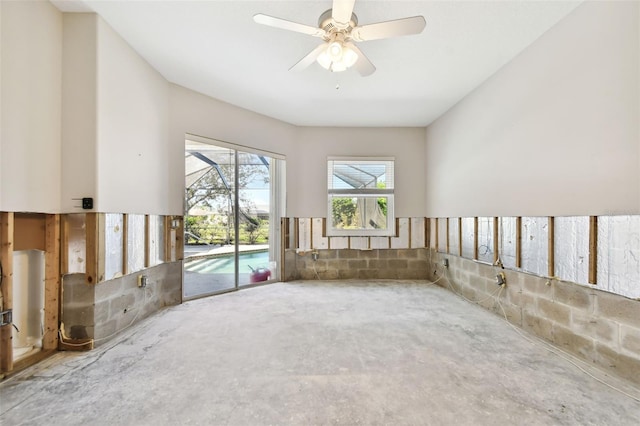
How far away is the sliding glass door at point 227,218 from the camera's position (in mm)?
4000

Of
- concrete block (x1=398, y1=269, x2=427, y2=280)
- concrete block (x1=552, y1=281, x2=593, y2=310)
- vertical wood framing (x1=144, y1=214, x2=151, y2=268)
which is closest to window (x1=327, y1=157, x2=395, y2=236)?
concrete block (x1=398, y1=269, x2=427, y2=280)

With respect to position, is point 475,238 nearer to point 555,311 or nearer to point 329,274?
point 555,311

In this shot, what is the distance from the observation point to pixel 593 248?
2.16 m

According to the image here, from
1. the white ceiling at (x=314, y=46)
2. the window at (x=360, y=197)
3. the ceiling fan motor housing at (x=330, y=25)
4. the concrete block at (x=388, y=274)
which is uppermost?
the white ceiling at (x=314, y=46)

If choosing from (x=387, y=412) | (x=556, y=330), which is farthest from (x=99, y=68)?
(x=556, y=330)

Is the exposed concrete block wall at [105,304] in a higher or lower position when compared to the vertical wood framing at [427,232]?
lower

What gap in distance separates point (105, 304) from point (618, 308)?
4.42 metres

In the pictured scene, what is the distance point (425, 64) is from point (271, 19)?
1988 millimetres

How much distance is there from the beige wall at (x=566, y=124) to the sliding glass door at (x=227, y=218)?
3.40m

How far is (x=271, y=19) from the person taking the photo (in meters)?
1.90

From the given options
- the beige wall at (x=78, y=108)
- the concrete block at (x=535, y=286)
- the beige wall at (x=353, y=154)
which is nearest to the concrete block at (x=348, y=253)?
the beige wall at (x=353, y=154)

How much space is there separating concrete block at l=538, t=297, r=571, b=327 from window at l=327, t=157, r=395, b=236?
2.71 m

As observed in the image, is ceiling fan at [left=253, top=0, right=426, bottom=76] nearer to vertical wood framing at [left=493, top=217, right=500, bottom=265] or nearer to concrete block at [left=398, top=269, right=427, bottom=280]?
vertical wood framing at [left=493, top=217, right=500, bottom=265]

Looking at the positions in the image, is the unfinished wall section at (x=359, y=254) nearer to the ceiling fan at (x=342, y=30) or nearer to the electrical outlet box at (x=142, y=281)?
the electrical outlet box at (x=142, y=281)
